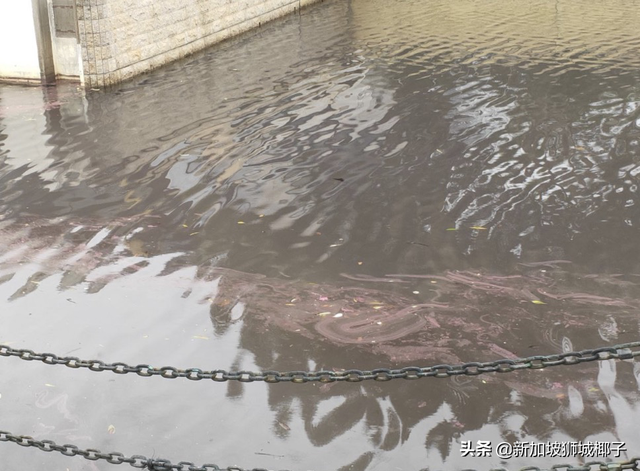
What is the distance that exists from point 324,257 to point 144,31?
947 centimetres

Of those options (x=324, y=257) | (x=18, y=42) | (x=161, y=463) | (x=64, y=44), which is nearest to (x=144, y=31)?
(x=64, y=44)

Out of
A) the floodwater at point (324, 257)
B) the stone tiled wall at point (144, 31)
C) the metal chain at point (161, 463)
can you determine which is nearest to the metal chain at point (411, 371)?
the metal chain at point (161, 463)

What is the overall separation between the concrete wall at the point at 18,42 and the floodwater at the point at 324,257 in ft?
2.15

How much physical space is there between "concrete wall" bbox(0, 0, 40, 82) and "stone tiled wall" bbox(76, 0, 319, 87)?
3.02 ft

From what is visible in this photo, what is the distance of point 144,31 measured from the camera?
52.9ft

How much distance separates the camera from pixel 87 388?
20.2ft

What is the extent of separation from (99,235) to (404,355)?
12.9ft

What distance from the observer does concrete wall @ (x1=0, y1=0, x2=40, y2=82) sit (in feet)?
48.9

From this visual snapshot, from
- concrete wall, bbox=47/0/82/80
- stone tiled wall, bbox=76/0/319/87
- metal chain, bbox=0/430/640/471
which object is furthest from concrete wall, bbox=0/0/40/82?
metal chain, bbox=0/430/640/471

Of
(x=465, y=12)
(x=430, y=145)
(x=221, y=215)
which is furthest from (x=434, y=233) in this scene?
(x=465, y=12)

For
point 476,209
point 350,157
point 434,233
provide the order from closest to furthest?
1. point 434,233
2. point 476,209
3. point 350,157

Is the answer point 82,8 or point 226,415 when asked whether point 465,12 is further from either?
point 226,415

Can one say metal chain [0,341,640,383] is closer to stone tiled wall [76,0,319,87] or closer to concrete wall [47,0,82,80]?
stone tiled wall [76,0,319,87]

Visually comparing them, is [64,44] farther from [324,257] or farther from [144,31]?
[324,257]
